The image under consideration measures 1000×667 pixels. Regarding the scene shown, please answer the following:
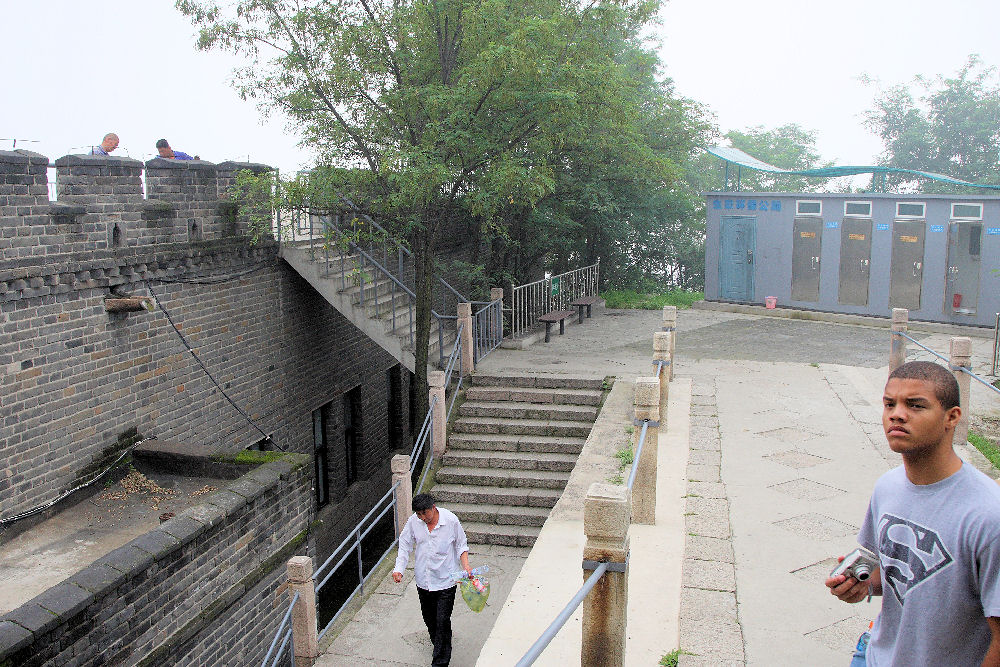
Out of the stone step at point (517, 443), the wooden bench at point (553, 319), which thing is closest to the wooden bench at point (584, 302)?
the wooden bench at point (553, 319)

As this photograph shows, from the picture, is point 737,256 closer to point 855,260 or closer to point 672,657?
point 855,260

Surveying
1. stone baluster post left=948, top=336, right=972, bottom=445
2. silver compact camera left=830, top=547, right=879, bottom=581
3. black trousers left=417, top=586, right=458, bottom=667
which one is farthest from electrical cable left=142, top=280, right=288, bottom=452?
stone baluster post left=948, top=336, right=972, bottom=445

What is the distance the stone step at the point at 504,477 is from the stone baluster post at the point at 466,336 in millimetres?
2136

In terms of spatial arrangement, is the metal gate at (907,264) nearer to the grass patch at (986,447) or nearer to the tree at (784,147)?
the grass patch at (986,447)

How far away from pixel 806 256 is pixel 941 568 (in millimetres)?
17464

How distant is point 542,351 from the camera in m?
15.4

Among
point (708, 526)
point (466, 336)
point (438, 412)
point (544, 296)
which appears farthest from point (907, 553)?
point (544, 296)

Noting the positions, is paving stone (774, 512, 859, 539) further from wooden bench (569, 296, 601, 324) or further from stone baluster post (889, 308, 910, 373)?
wooden bench (569, 296, 601, 324)

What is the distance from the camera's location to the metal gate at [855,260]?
1836 centimetres

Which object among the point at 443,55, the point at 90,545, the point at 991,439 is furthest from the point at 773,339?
the point at 90,545

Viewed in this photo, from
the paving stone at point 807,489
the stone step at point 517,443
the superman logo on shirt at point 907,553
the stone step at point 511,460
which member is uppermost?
the superman logo on shirt at point 907,553

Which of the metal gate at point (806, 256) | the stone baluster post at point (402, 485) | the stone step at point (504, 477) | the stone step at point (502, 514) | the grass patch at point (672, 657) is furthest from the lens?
the metal gate at point (806, 256)

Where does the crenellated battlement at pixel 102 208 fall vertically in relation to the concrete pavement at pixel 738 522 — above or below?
above

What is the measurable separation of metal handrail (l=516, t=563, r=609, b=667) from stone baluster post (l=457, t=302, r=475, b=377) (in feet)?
30.1
